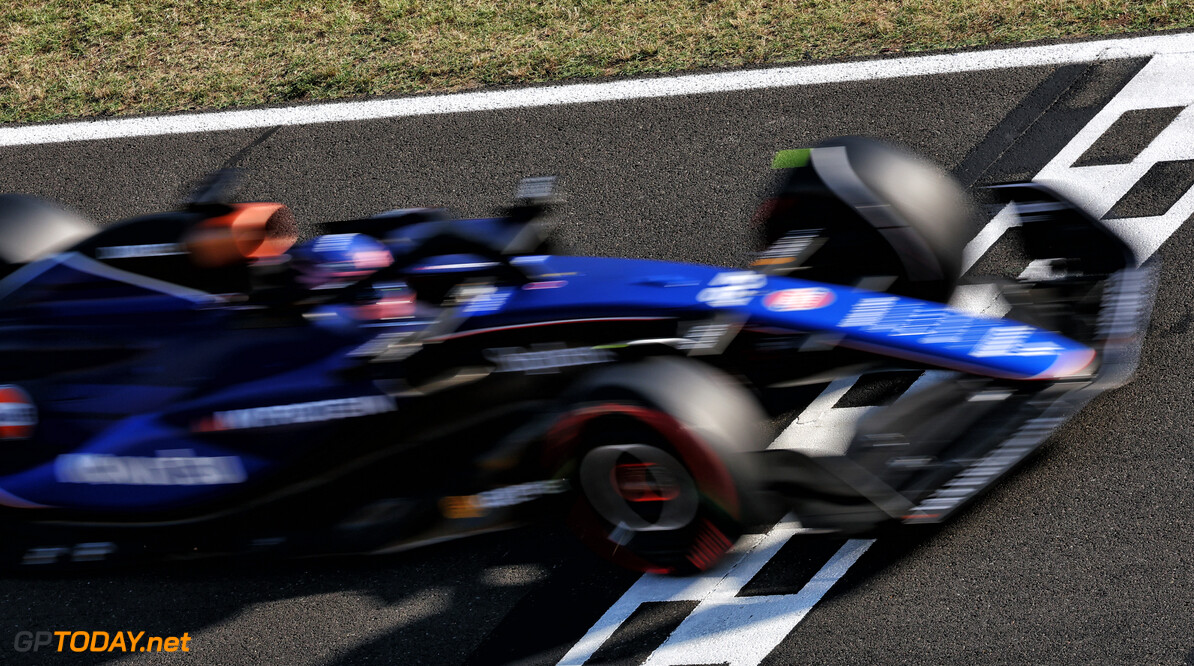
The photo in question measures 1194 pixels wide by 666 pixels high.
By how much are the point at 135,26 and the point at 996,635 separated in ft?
18.8

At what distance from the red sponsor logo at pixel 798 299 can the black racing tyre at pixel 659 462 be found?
271 mm

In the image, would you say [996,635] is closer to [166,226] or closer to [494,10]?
[166,226]

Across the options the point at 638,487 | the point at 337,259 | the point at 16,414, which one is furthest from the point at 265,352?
the point at 638,487

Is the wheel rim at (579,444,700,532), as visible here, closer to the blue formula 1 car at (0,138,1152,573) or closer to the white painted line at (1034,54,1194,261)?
the blue formula 1 car at (0,138,1152,573)

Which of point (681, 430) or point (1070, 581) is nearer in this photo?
point (681, 430)

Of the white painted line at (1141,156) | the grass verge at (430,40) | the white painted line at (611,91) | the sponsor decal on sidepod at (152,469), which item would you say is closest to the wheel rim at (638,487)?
the sponsor decal on sidepod at (152,469)

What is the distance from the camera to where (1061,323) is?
346 cm

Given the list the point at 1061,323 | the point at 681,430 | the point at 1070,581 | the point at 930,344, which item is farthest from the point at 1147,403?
the point at 681,430

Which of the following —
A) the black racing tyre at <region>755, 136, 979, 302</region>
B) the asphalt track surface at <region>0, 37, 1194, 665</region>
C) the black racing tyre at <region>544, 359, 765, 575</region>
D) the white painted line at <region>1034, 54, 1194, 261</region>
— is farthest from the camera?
the white painted line at <region>1034, 54, 1194, 261</region>

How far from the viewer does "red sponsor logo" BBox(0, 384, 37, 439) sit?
3482 mm

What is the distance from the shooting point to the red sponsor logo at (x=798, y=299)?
3.31 metres

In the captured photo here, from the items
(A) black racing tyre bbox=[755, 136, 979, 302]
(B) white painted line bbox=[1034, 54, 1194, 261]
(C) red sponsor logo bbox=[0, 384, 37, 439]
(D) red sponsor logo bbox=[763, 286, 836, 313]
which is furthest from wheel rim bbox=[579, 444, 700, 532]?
(B) white painted line bbox=[1034, 54, 1194, 261]

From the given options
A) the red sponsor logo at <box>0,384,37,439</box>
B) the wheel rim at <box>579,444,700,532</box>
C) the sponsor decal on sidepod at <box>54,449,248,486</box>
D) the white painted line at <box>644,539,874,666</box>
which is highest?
the red sponsor logo at <box>0,384,37,439</box>

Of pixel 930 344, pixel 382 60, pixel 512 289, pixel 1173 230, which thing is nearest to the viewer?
pixel 930 344
